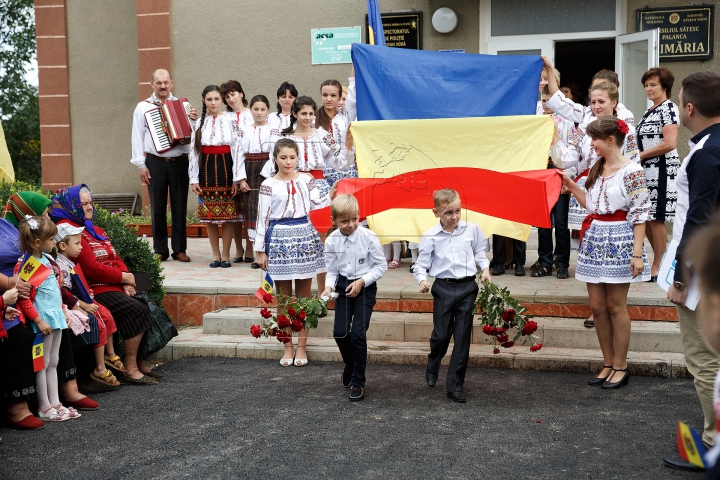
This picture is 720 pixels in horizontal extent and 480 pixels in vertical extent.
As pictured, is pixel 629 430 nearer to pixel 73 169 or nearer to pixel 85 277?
pixel 85 277

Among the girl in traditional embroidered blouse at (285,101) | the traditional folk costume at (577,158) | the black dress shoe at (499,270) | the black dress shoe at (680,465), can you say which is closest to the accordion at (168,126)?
the girl in traditional embroidered blouse at (285,101)

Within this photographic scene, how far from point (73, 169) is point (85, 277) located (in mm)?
8019

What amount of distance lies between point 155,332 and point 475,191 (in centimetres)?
285

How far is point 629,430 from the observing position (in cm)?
507

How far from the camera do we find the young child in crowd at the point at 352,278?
591 cm

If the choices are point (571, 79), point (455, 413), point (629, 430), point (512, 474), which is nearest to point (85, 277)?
point (455, 413)

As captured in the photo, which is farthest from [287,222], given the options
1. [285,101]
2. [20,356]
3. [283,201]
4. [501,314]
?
[285,101]

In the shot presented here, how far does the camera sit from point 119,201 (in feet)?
44.9

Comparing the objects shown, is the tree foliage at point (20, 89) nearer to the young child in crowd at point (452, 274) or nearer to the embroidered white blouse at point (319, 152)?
the embroidered white blouse at point (319, 152)

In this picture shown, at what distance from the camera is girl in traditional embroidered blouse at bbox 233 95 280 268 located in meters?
9.02

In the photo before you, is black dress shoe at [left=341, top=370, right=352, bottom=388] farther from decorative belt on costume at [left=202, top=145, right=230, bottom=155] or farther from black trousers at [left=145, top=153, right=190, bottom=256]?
black trousers at [left=145, top=153, right=190, bottom=256]

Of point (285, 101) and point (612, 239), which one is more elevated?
point (285, 101)

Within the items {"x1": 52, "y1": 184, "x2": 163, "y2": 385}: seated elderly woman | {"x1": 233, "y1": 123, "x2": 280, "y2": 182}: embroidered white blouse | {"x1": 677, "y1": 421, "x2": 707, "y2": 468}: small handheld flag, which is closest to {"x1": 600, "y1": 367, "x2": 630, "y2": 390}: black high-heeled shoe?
{"x1": 52, "y1": 184, "x2": 163, "y2": 385}: seated elderly woman

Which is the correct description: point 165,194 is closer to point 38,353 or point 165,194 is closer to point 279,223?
point 279,223
